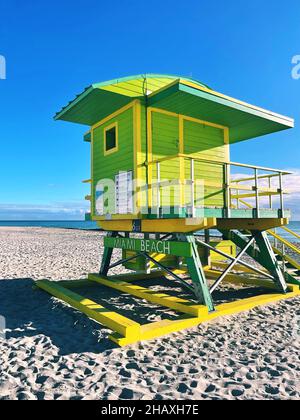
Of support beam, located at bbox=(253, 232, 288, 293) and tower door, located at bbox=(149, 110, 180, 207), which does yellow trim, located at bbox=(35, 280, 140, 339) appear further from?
support beam, located at bbox=(253, 232, 288, 293)

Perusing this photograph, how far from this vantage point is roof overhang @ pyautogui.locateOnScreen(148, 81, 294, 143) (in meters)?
7.29

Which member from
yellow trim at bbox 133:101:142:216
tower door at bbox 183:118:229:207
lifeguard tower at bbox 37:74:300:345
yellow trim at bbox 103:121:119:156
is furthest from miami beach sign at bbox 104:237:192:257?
yellow trim at bbox 103:121:119:156

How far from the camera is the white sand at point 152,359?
3979 millimetres

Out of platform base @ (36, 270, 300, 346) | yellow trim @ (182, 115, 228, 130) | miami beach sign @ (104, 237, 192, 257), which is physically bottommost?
platform base @ (36, 270, 300, 346)

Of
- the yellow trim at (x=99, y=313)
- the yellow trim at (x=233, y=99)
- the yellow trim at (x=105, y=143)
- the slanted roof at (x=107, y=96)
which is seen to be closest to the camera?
the yellow trim at (x=99, y=313)

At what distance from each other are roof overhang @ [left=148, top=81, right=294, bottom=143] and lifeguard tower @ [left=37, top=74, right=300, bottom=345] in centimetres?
3

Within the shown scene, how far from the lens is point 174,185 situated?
8.34m

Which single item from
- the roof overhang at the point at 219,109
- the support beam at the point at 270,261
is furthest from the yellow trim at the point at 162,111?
the support beam at the point at 270,261

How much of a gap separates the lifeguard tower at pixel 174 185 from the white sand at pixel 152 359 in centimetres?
48

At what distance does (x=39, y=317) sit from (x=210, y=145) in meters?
6.72

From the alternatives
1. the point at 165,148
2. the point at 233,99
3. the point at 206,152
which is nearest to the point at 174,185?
the point at 165,148

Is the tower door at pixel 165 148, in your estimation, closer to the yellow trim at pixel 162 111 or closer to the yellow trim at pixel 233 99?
the yellow trim at pixel 162 111
